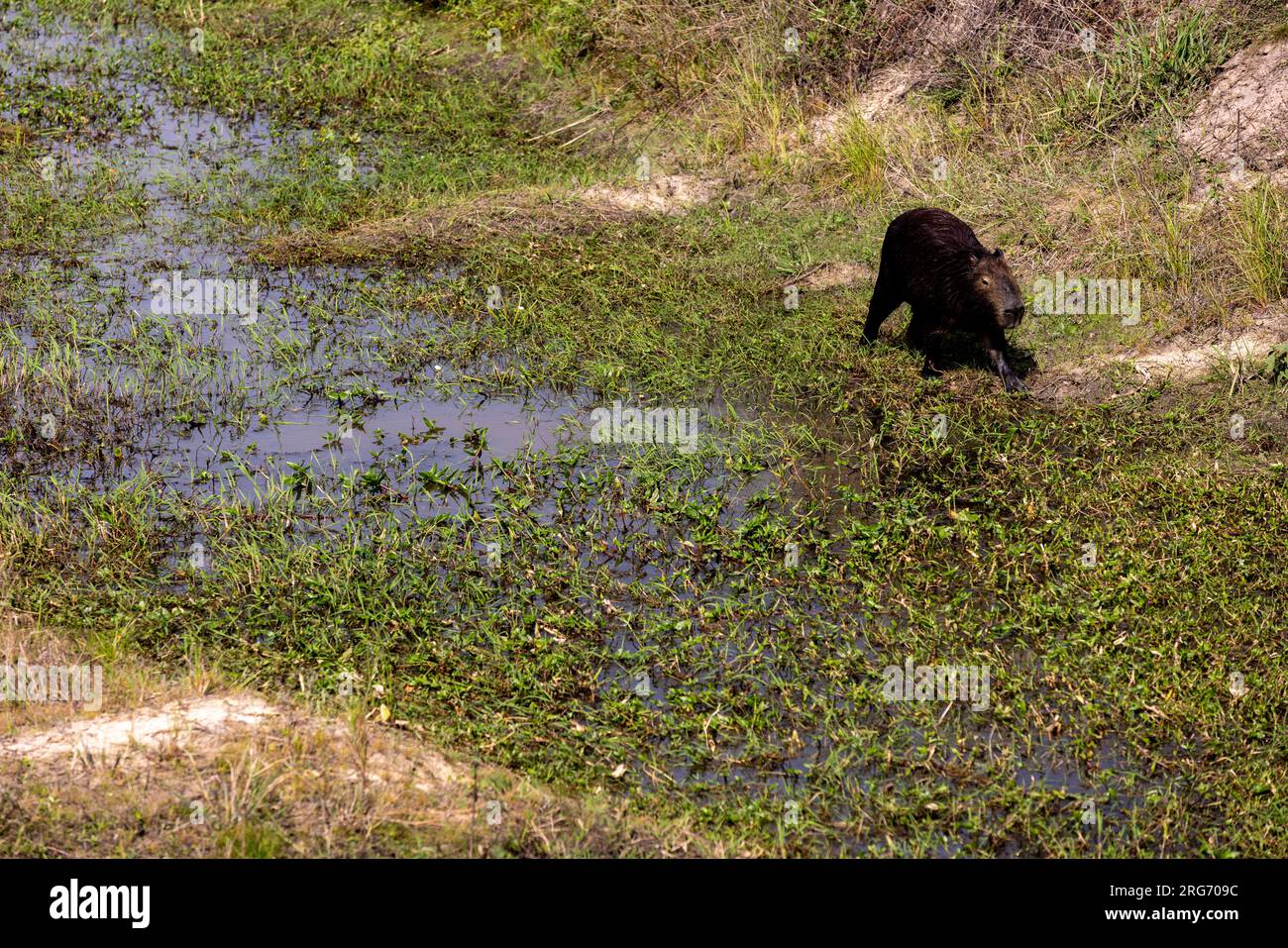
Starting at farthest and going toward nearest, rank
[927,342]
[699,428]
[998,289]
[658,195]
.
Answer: [658,195] → [927,342] → [998,289] → [699,428]

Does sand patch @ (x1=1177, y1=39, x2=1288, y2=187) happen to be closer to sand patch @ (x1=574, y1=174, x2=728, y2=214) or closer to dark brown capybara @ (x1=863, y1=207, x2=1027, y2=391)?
dark brown capybara @ (x1=863, y1=207, x2=1027, y2=391)

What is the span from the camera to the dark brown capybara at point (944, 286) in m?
8.98

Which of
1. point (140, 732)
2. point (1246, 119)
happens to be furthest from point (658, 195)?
point (140, 732)

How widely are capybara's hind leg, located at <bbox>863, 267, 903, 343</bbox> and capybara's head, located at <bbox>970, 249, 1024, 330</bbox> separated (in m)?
0.67

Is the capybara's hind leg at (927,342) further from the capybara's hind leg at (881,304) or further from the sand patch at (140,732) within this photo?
the sand patch at (140,732)

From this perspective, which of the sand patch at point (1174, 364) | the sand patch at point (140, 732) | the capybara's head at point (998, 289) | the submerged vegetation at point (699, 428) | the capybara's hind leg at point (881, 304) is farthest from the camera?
the capybara's hind leg at point (881, 304)

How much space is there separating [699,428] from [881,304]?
73.2 inches

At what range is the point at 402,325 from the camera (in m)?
10.2

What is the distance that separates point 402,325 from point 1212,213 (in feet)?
19.0

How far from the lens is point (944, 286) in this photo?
9188mm

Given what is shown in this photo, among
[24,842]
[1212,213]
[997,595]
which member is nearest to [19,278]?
[24,842]

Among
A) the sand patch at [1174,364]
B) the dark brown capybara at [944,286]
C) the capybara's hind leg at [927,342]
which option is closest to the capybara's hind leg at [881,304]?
the dark brown capybara at [944,286]

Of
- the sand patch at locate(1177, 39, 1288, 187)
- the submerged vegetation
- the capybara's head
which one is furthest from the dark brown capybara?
the sand patch at locate(1177, 39, 1288, 187)

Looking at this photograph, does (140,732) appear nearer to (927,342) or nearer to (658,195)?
(927,342)
